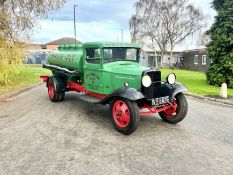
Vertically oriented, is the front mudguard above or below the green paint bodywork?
below

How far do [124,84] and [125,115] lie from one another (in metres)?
0.83

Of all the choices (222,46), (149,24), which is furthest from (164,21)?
(222,46)

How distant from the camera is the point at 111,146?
5164 millimetres

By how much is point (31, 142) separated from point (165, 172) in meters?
2.85

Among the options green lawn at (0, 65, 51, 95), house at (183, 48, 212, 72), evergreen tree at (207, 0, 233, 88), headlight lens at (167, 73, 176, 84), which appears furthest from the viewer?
house at (183, 48, 212, 72)

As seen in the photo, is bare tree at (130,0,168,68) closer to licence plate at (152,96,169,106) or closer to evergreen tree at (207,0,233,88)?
evergreen tree at (207,0,233,88)

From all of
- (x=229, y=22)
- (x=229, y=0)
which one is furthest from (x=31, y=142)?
(x=229, y=0)

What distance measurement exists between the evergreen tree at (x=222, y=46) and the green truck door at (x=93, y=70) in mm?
10605

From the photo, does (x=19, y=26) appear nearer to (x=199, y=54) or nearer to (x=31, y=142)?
(x=31, y=142)

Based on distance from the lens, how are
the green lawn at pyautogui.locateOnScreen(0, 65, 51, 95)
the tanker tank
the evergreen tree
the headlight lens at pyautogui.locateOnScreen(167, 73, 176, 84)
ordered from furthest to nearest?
1. the evergreen tree
2. the green lawn at pyautogui.locateOnScreen(0, 65, 51, 95)
3. the tanker tank
4. the headlight lens at pyautogui.locateOnScreen(167, 73, 176, 84)

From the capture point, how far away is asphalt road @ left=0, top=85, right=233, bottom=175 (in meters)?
4.22

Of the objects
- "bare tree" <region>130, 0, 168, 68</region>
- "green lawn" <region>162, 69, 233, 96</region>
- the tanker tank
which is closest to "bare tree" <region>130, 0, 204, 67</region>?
"bare tree" <region>130, 0, 168, 68</region>

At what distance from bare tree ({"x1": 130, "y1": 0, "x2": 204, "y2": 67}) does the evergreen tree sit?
919 inches

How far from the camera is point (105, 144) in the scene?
17.3 feet
